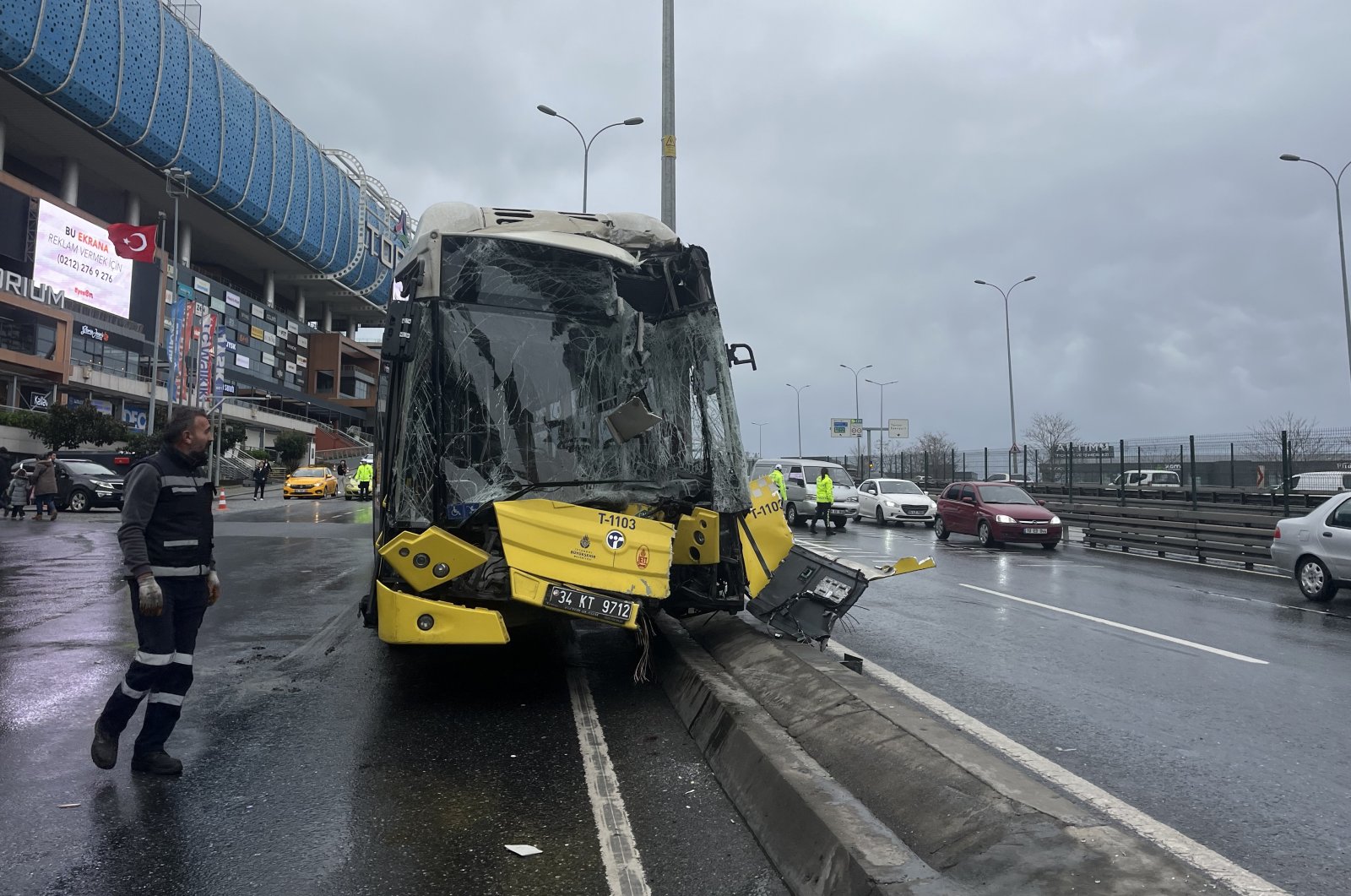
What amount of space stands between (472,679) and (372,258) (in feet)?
275

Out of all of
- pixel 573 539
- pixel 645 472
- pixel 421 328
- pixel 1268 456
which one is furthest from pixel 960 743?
pixel 1268 456

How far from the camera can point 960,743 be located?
4008 mm

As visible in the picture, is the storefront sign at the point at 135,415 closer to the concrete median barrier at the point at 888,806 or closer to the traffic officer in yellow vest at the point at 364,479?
the traffic officer in yellow vest at the point at 364,479

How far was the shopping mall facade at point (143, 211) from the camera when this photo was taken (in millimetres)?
43969

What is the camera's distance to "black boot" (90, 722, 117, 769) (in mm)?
4348

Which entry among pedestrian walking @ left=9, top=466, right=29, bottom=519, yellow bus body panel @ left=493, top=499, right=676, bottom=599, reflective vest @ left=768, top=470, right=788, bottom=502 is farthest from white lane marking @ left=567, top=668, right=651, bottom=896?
pedestrian walking @ left=9, top=466, right=29, bottom=519

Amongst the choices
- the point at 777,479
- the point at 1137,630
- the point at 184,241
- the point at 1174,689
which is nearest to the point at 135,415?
the point at 184,241

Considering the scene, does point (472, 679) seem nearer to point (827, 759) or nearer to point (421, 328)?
point (421, 328)

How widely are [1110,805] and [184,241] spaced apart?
234ft

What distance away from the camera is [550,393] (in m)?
6.18

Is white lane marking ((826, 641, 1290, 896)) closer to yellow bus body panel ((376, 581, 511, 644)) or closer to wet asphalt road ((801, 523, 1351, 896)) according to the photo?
wet asphalt road ((801, 523, 1351, 896))

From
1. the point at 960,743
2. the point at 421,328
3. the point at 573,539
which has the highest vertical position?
the point at 421,328

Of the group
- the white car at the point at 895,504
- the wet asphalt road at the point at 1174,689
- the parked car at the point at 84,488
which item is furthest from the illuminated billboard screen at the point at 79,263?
the wet asphalt road at the point at 1174,689

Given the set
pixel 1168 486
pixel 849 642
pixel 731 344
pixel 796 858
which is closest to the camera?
pixel 796 858
